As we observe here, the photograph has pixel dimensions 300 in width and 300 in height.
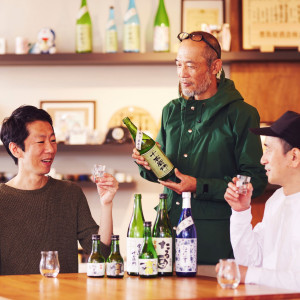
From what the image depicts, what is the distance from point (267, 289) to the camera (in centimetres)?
188

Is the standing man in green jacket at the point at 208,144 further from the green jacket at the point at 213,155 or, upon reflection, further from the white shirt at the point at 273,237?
the white shirt at the point at 273,237

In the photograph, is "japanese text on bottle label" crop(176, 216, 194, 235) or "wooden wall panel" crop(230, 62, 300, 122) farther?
"wooden wall panel" crop(230, 62, 300, 122)

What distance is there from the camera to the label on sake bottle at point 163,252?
84.2 inches

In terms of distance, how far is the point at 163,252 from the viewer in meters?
2.14

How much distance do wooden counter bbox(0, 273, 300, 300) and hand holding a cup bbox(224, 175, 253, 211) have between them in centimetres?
27

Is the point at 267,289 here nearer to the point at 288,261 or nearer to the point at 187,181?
the point at 288,261

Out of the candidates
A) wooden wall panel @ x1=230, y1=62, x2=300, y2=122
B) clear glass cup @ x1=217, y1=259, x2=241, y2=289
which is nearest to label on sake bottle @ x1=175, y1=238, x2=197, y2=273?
clear glass cup @ x1=217, y1=259, x2=241, y2=289

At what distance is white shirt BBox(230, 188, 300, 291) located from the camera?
7.21ft

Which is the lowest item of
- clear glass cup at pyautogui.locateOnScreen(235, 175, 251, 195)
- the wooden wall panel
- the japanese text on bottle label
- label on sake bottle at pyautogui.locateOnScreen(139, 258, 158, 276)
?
label on sake bottle at pyautogui.locateOnScreen(139, 258, 158, 276)

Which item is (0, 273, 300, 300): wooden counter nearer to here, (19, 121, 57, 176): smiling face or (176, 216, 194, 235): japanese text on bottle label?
(176, 216, 194, 235): japanese text on bottle label

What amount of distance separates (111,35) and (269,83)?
114 centimetres

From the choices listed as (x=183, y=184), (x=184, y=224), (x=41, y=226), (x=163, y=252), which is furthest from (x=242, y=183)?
(x=41, y=226)

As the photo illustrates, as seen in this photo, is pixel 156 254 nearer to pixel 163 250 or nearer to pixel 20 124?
pixel 163 250

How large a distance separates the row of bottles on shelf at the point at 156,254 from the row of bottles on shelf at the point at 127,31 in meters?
2.41
